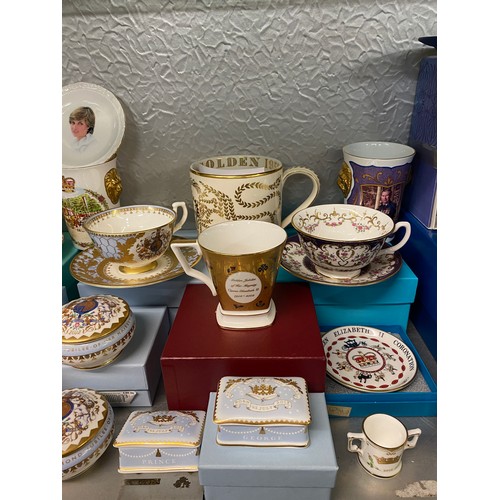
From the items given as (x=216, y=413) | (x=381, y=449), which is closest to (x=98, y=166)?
(x=216, y=413)

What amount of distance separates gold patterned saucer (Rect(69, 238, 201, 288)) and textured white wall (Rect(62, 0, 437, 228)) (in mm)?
189

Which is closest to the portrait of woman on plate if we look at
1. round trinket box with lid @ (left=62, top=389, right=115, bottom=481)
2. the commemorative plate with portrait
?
the commemorative plate with portrait

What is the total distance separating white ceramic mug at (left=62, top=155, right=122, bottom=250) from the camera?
68 centimetres

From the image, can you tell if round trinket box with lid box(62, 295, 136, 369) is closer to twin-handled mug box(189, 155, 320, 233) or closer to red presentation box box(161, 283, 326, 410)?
red presentation box box(161, 283, 326, 410)

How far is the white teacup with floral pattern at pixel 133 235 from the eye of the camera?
22.4 inches

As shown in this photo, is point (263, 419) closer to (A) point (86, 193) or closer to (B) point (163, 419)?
(B) point (163, 419)

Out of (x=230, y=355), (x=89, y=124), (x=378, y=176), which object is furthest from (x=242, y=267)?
(x=89, y=124)

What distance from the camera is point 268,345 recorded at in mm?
503

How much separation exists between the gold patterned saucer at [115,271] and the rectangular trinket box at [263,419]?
0.23 m

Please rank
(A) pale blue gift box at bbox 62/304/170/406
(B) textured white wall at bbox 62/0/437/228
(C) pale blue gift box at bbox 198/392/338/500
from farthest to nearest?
(B) textured white wall at bbox 62/0/437/228 < (A) pale blue gift box at bbox 62/304/170/406 < (C) pale blue gift box at bbox 198/392/338/500

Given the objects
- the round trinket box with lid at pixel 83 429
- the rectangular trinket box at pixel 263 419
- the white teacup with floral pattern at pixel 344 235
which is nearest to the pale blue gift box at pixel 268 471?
the rectangular trinket box at pixel 263 419

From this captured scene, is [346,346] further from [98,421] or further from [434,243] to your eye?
[98,421]

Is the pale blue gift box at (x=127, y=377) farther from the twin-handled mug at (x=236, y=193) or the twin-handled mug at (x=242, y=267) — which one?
the twin-handled mug at (x=236, y=193)

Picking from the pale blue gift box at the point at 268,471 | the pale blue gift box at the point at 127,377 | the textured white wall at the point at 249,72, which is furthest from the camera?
the textured white wall at the point at 249,72
